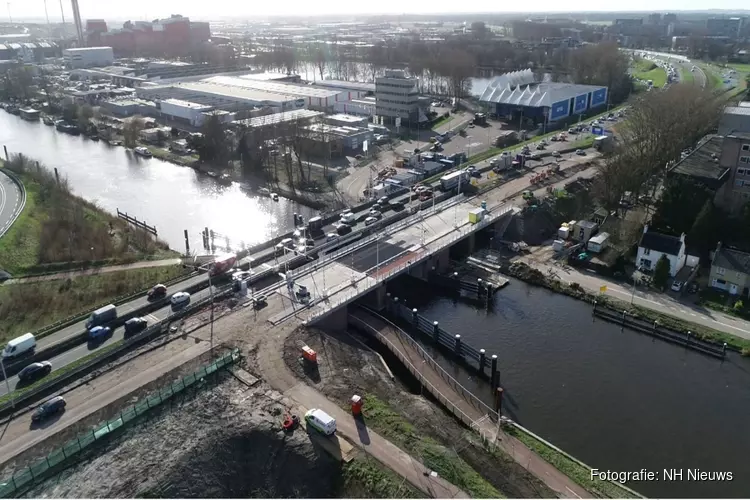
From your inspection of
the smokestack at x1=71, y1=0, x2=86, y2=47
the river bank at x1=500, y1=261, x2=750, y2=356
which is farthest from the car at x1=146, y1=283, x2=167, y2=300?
the smokestack at x1=71, y1=0, x2=86, y2=47

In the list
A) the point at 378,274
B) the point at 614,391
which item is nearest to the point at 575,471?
the point at 614,391

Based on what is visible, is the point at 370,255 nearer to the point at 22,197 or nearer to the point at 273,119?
the point at 22,197

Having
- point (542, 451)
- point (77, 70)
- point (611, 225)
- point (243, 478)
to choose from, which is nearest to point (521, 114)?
point (611, 225)

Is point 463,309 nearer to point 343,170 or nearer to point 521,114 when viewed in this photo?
point 343,170

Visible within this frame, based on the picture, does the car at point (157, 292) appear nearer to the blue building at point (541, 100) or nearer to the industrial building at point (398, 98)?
the industrial building at point (398, 98)

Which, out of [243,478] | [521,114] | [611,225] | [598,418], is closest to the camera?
[243,478]

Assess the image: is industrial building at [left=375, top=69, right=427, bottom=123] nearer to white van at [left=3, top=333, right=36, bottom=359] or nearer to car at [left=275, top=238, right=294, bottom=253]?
car at [left=275, top=238, right=294, bottom=253]
